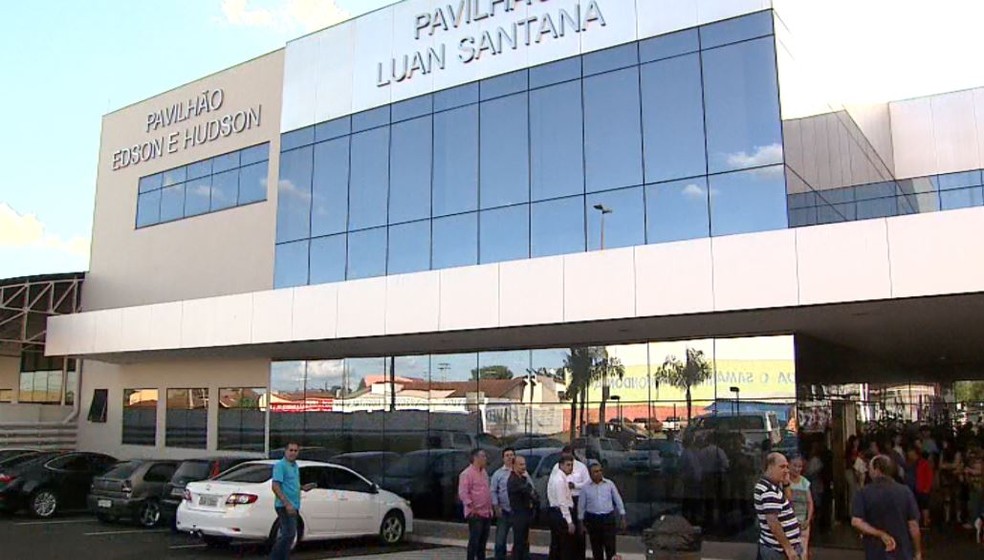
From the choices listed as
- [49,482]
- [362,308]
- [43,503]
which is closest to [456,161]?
[362,308]

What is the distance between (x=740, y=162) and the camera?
14242mm

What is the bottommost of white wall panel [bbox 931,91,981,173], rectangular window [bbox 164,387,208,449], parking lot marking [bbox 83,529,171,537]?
parking lot marking [bbox 83,529,171,537]

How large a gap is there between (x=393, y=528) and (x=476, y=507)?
12.4 feet

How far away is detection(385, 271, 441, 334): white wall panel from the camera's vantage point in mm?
14945

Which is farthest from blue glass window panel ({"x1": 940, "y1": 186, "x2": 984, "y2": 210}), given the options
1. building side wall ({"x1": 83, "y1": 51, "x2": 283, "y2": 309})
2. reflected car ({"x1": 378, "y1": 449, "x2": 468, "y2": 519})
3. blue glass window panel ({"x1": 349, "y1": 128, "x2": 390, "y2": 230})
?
building side wall ({"x1": 83, "y1": 51, "x2": 283, "y2": 309})

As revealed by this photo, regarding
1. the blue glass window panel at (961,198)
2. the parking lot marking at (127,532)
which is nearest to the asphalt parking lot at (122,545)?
the parking lot marking at (127,532)

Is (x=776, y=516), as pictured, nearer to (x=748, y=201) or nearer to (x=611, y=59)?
(x=748, y=201)

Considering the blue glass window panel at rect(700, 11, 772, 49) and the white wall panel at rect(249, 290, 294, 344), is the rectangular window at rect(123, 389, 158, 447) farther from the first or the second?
the blue glass window panel at rect(700, 11, 772, 49)

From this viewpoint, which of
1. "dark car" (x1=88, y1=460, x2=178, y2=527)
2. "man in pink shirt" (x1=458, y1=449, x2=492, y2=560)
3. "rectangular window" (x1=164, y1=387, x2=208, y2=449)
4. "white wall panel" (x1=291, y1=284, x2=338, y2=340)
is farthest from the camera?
"rectangular window" (x1=164, y1=387, x2=208, y2=449)

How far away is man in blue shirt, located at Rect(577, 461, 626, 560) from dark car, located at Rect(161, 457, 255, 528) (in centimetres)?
742

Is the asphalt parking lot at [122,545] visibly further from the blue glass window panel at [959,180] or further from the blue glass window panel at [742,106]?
the blue glass window panel at [959,180]

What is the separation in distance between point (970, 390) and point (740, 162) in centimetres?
1919

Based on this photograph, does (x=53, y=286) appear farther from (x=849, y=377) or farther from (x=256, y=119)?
(x=849, y=377)

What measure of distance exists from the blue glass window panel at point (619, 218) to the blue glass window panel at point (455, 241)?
8.42 feet
